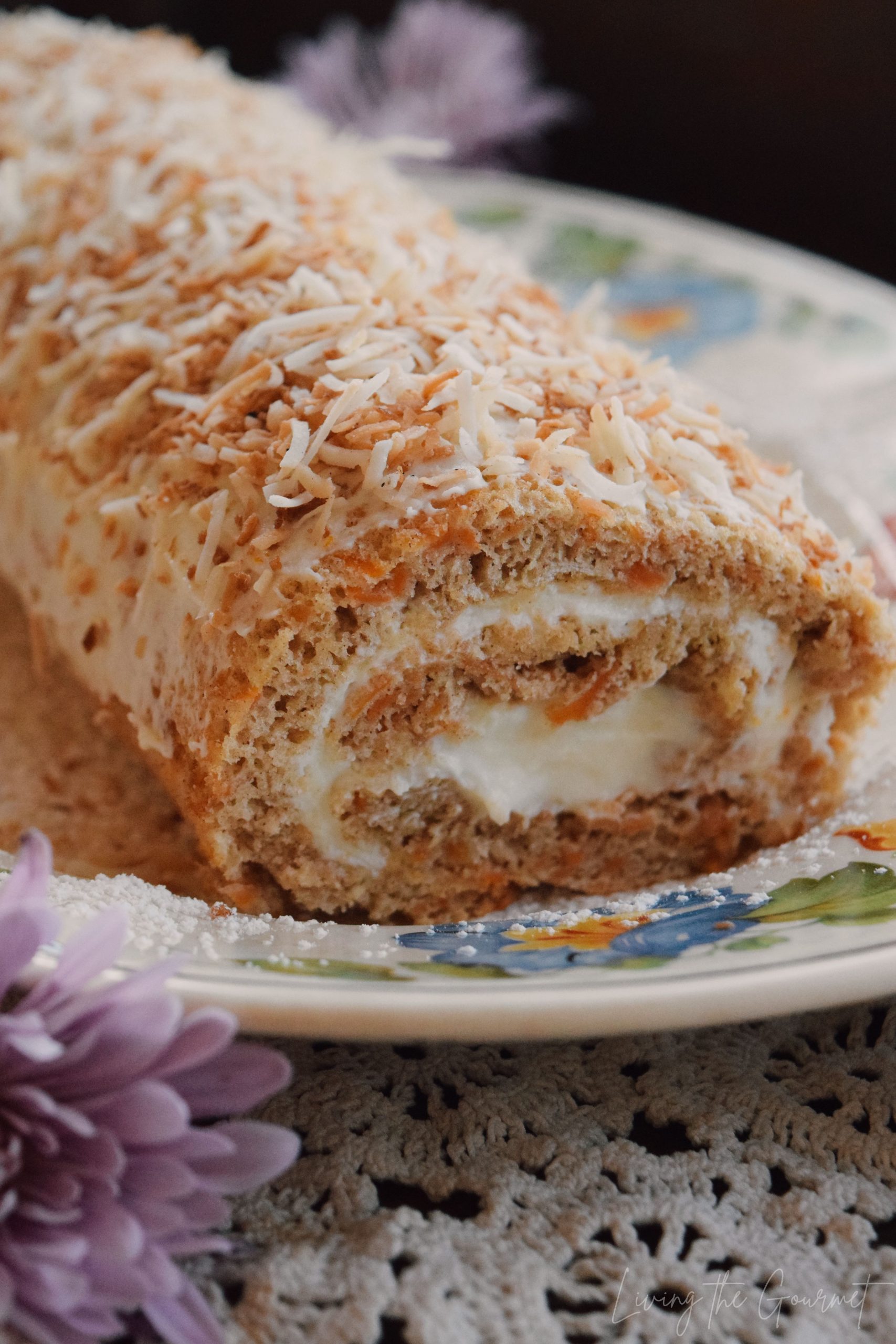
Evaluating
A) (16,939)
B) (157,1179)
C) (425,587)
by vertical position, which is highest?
(425,587)

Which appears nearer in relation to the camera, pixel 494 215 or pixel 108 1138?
pixel 108 1138

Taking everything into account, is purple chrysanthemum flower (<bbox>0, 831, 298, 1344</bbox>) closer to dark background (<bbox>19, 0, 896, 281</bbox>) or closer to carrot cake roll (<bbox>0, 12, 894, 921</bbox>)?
carrot cake roll (<bbox>0, 12, 894, 921</bbox>)

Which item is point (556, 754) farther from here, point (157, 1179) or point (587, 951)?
point (157, 1179)

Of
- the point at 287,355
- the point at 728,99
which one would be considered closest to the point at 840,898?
the point at 287,355

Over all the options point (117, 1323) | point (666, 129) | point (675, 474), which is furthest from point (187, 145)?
point (666, 129)

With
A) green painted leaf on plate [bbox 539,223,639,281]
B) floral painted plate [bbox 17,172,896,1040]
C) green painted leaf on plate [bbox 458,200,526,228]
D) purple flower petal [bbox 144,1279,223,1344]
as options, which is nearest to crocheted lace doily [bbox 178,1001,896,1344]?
purple flower petal [bbox 144,1279,223,1344]
